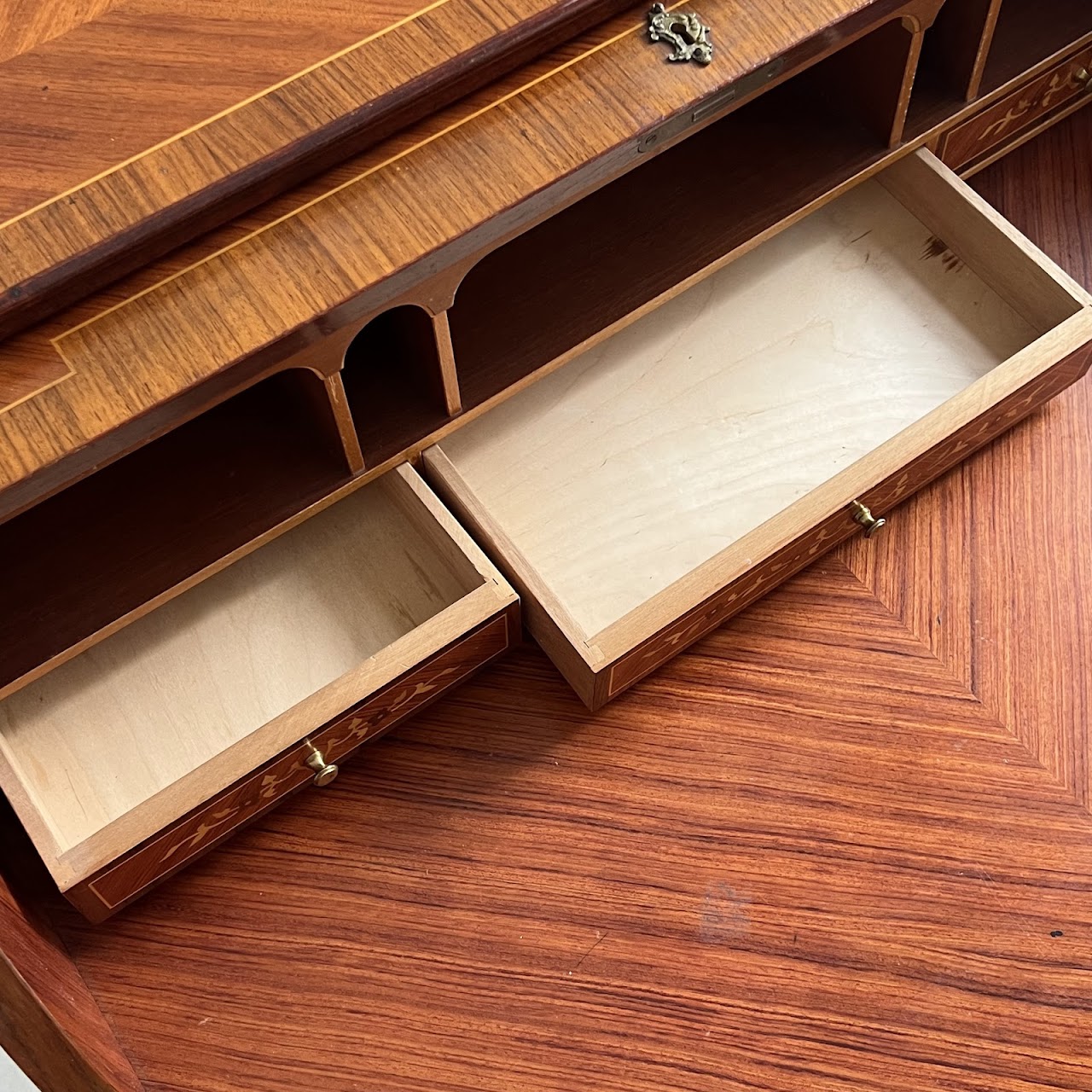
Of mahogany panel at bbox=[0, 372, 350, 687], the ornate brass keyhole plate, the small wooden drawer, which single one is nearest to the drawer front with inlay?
mahogany panel at bbox=[0, 372, 350, 687]

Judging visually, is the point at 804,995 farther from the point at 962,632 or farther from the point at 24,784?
the point at 24,784

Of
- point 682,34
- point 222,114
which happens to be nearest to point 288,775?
point 222,114

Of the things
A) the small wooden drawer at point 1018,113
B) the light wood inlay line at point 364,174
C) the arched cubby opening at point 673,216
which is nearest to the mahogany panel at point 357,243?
the light wood inlay line at point 364,174

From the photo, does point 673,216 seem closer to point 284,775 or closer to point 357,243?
point 357,243

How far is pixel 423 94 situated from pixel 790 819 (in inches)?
20.3

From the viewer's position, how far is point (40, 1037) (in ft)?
1.81

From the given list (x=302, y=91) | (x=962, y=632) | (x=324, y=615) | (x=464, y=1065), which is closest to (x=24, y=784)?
(x=324, y=615)

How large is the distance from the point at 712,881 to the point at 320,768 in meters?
0.27

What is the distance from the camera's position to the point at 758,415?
3.18 ft

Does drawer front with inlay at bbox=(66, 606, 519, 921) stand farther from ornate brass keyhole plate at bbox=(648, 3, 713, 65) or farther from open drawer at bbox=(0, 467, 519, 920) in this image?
ornate brass keyhole plate at bbox=(648, 3, 713, 65)

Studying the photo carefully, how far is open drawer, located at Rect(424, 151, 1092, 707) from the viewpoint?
34.9 inches

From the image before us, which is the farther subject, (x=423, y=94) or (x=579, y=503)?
(x=579, y=503)

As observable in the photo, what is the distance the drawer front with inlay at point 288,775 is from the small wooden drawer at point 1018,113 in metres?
0.52

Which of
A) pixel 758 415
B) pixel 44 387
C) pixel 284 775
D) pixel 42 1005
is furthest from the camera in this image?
pixel 758 415
